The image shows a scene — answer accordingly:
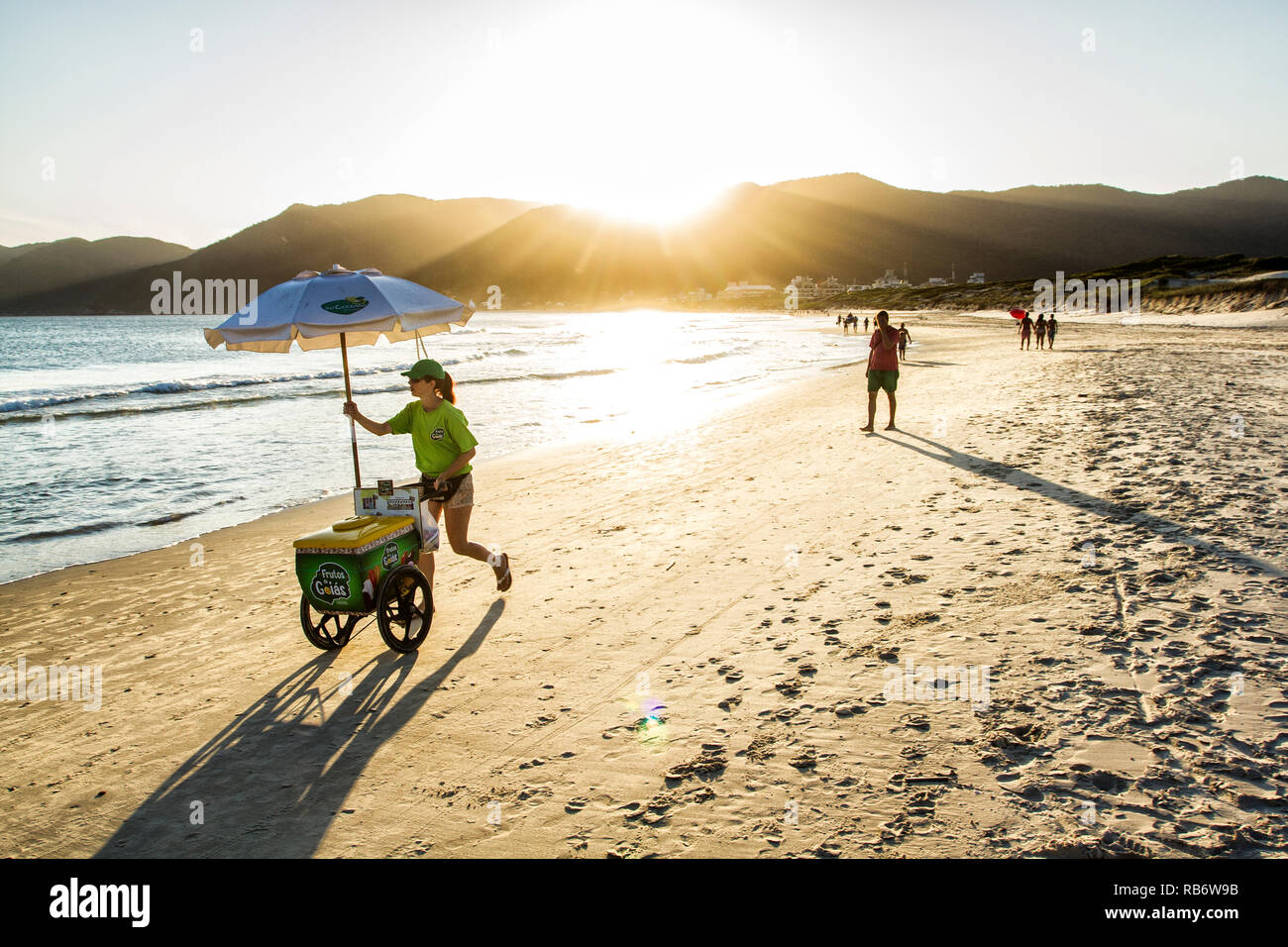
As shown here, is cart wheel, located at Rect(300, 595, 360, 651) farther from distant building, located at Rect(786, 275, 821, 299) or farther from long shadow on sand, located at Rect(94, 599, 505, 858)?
distant building, located at Rect(786, 275, 821, 299)

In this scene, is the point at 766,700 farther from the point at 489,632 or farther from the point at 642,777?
the point at 489,632

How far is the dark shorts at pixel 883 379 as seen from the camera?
39.7ft

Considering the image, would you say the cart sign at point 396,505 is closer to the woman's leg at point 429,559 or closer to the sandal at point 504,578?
the woman's leg at point 429,559

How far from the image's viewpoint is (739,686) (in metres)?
4.43

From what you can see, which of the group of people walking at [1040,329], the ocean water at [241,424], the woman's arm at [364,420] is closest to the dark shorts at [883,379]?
the ocean water at [241,424]

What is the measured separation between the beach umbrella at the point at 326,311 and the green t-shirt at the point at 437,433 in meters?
0.67

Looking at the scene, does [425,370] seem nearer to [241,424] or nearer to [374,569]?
[374,569]

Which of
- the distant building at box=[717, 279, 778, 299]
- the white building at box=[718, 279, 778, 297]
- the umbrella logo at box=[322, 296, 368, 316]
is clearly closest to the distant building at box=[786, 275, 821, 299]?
the white building at box=[718, 279, 778, 297]

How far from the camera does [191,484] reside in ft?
41.0

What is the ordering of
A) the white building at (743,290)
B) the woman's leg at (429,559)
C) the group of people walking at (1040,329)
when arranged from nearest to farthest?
the woman's leg at (429,559) < the group of people walking at (1040,329) < the white building at (743,290)

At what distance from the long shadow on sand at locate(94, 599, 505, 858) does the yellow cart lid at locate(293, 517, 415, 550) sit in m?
1.00

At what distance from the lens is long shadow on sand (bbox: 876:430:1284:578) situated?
5.48m

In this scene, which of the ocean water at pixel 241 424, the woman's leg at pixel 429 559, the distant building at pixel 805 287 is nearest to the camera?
the woman's leg at pixel 429 559
